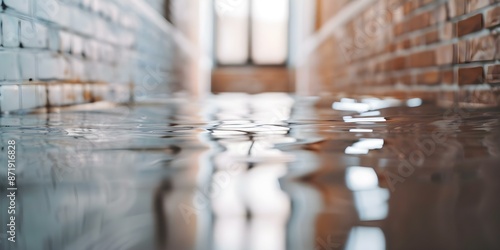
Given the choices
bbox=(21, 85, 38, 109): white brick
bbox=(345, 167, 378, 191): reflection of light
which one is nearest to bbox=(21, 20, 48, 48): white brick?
bbox=(21, 85, 38, 109): white brick

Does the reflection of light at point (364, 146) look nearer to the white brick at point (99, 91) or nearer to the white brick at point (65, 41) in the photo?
the white brick at point (65, 41)

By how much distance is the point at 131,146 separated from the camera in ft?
2.73

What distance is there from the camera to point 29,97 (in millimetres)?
1563

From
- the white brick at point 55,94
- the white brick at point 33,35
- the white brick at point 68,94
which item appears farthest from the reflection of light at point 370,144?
the white brick at point 68,94

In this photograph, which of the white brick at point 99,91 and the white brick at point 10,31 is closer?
the white brick at point 10,31

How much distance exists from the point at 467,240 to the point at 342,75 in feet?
13.8

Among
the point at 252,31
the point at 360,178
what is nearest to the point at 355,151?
the point at 360,178

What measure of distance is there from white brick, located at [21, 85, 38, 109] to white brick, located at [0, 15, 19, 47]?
0.50ft

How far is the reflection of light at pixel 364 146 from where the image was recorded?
0.78 metres

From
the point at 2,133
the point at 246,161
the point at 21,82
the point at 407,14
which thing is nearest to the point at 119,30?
the point at 21,82

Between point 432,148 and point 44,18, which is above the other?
point 44,18

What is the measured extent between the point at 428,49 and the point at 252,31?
21.8 ft

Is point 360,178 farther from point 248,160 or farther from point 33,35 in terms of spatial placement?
point 33,35

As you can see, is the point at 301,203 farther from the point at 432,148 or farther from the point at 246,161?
the point at 432,148
